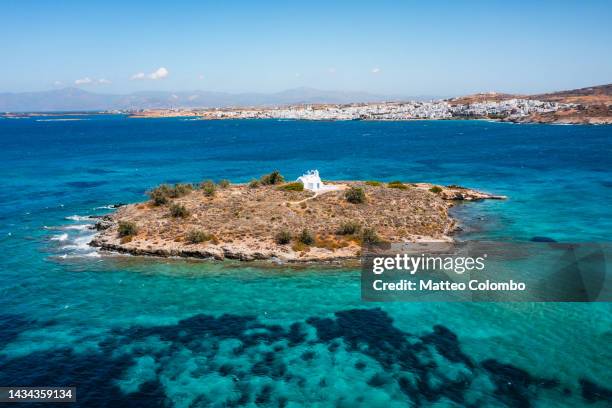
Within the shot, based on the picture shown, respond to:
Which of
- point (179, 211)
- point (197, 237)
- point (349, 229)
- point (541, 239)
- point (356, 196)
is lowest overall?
point (541, 239)

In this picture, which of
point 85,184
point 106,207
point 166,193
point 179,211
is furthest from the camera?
point 85,184

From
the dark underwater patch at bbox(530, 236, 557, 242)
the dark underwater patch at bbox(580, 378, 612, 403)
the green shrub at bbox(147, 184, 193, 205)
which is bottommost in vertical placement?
the dark underwater patch at bbox(580, 378, 612, 403)

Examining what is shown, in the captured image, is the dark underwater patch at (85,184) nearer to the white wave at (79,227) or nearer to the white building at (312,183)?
the white wave at (79,227)

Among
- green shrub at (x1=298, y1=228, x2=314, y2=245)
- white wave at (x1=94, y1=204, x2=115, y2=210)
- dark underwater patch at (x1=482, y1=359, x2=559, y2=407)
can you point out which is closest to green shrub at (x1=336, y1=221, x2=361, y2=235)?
green shrub at (x1=298, y1=228, x2=314, y2=245)

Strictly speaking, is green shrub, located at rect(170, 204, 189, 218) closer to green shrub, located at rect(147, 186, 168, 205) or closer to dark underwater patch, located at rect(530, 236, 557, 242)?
green shrub, located at rect(147, 186, 168, 205)

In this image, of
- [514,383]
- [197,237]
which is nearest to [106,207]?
[197,237]

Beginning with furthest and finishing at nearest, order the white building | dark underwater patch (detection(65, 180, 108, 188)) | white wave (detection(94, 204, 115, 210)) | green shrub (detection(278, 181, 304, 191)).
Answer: dark underwater patch (detection(65, 180, 108, 188)), white wave (detection(94, 204, 115, 210)), the white building, green shrub (detection(278, 181, 304, 191))

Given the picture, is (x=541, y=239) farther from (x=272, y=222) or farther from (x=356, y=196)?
(x=272, y=222)
